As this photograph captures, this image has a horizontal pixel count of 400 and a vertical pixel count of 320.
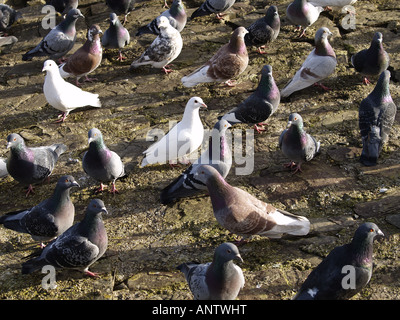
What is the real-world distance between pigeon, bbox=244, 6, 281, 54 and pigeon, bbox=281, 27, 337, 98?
39.9 inches

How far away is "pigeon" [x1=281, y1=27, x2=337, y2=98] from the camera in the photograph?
7847mm

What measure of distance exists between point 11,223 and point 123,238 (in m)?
1.17

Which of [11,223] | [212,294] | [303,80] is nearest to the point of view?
[212,294]

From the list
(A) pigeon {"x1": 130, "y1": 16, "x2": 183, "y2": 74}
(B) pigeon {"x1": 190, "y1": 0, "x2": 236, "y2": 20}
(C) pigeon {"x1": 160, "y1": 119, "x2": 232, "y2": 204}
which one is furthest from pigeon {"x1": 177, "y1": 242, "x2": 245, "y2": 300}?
(B) pigeon {"x1": 190, "y1": 0, "x2": 236, "y2": 20}

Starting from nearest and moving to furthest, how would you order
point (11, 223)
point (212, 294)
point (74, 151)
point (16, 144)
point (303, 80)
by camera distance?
point (212, 294) → point (11, 223) → point (16, 144) → point (74, 151) → point (303, 80)

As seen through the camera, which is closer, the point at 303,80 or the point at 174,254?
the point at 174,254

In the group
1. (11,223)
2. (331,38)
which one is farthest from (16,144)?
(331,38)

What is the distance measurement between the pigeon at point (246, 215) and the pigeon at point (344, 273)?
2.55ft

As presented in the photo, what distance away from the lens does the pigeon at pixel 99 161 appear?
6.16 meters

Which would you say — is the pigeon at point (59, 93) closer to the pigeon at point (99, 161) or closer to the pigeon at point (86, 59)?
the pigeon at point (86, 59)

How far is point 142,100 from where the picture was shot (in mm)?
8164

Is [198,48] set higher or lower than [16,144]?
lower

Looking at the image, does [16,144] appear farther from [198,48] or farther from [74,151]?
[198,48]

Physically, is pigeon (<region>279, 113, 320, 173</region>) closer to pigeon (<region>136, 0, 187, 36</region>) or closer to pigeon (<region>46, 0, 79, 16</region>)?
pigeon (<region>136, 0, 187, 36</region>)
